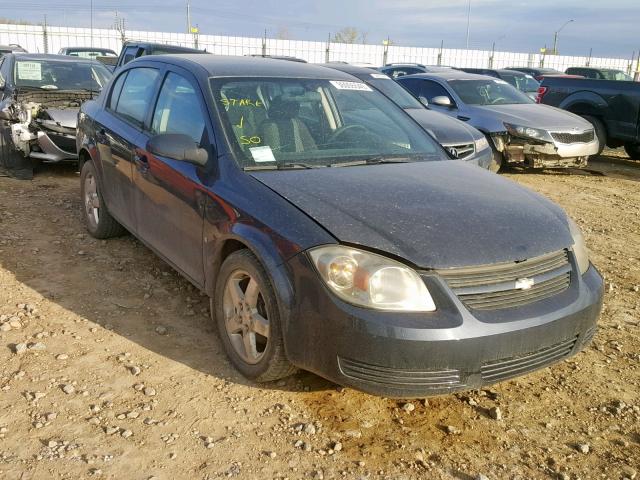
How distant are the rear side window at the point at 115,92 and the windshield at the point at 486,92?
247 inches

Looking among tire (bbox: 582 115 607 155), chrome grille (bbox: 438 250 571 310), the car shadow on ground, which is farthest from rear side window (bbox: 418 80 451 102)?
chrome grille (bbox: 438 250 571 310)

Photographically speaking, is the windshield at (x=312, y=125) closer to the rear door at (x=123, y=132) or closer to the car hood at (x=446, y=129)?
the rear door at (x=123, y=132)

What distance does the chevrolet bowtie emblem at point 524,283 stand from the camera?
2857mm

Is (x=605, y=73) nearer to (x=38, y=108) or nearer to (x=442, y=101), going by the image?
(x=442, y=101)

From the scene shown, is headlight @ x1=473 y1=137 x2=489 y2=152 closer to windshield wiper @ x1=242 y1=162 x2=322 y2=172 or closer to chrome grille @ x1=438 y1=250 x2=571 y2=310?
windshield wiper @ x1=242 y1=162 x2=322 y2=172

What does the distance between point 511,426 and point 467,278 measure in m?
0.82

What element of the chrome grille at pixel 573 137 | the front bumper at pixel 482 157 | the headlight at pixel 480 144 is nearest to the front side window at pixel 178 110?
the front bumper at pixel 482 157

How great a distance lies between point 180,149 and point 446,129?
5069 millimetres

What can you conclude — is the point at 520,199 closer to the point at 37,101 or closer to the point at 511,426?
the point at 511,426

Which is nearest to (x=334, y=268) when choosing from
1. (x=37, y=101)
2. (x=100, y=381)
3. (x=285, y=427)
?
(x=285, y=427)

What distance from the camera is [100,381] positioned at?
3291 millimetres

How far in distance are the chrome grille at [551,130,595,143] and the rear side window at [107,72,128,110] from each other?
20.9 feet

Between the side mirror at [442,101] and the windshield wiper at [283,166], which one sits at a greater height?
the side mirror at [442,101]

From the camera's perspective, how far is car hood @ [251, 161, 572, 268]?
2.79 meters
